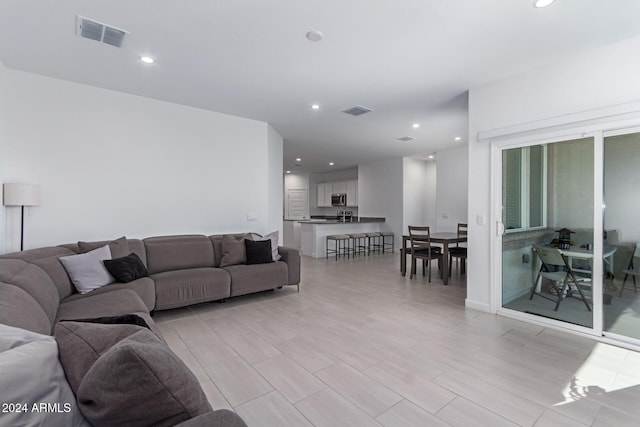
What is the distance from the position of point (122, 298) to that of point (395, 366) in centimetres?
241

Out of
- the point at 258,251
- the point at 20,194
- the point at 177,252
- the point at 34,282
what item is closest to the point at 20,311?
the point at 34,282

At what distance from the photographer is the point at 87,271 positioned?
2.93 metres

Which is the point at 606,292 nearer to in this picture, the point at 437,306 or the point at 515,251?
the point at 515,251

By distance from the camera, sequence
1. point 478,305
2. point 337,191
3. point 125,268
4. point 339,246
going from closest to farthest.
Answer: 1. point 125,268
2. point 478,305
3. point 339,246
4. point 337,191

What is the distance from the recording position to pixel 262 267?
13.5 feet

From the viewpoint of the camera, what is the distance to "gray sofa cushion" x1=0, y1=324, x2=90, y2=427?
770 mm

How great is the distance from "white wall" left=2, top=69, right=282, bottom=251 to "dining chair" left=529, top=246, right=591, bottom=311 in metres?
4.02

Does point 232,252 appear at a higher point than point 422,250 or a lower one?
higher

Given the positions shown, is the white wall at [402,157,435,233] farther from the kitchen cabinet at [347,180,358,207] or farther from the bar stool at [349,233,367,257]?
the kitchen cabinet at [347,180,358,207]

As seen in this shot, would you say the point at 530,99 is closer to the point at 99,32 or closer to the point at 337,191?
the point at 99,32

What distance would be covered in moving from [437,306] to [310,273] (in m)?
2.62

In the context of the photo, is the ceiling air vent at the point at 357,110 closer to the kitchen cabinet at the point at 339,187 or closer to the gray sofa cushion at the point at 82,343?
the gray sofa cushion at the point at 82,343

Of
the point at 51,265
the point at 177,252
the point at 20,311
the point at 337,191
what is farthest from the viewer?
Answer: the point at 337,191

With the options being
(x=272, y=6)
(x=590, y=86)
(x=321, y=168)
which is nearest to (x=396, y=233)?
(x=321, y=168)
